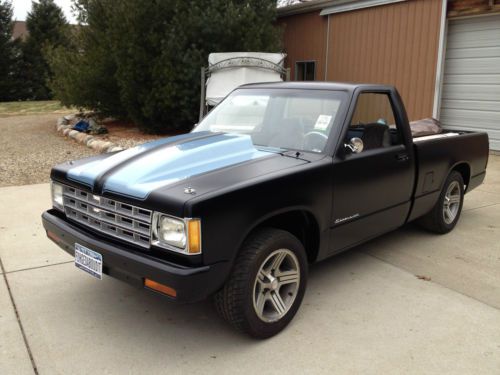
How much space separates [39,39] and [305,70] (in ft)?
82.1

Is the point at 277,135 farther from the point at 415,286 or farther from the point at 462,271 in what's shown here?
the point at 462,271

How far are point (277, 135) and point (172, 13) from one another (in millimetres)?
9310

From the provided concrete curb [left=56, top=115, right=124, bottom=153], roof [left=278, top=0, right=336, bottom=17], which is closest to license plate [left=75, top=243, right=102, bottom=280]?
concrete curb [left=56, top=115, right=124, bottom=153]

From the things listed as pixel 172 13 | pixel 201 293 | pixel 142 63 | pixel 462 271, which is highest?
pixel 172 13

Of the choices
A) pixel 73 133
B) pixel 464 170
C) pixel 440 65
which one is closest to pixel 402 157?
pixel 464 170

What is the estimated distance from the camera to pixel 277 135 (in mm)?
3941

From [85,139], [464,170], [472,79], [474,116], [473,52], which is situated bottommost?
[85,139]

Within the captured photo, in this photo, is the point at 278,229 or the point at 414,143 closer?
the point at 278,229

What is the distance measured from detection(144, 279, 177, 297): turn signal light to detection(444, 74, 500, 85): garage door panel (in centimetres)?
958

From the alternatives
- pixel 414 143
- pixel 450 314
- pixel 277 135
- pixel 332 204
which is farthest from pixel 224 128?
pixel 450 314

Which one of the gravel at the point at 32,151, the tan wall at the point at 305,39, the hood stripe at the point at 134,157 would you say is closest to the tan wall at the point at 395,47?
the tan wall at the point at 305,39

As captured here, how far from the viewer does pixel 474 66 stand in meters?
10.5

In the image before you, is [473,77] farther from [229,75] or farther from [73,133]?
[73,133]

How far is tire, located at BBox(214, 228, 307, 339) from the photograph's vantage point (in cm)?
296
